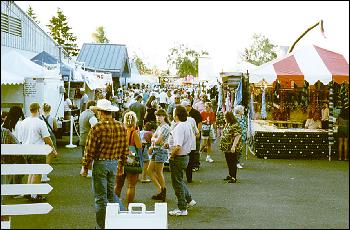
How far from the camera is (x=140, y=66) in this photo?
76.8m

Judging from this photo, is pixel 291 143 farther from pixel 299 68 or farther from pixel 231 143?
pixel 231 143

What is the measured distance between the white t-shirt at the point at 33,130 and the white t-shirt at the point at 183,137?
77.9 inches

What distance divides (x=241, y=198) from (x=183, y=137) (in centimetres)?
180

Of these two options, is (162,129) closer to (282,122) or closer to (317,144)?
(317,144)

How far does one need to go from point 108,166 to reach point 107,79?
2102 cm

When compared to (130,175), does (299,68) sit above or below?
above

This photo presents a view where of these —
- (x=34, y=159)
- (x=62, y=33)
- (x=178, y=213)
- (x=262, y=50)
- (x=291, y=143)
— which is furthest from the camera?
(x=262, y=50)

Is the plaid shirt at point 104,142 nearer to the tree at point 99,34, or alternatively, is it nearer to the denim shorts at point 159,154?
the tree at point 99,34

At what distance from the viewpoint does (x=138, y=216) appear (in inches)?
153

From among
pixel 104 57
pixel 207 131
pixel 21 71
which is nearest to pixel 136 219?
pixel 21 71

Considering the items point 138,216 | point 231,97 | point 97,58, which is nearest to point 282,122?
point 231,97

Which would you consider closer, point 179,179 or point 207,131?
point 179,179

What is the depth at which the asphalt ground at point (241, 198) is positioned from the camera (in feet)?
20.8

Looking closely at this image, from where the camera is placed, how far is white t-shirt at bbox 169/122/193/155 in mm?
7570
